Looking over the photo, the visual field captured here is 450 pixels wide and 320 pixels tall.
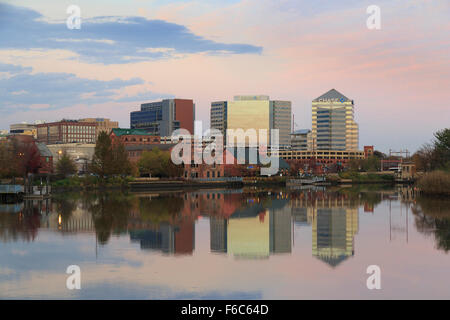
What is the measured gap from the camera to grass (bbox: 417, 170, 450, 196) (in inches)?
2584

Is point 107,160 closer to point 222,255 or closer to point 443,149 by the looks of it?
point 443,149

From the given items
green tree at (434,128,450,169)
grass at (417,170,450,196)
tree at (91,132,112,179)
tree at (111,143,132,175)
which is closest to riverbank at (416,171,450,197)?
grass at (417,170,450,196)

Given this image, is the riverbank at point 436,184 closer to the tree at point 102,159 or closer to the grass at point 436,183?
the grass at point 436,183

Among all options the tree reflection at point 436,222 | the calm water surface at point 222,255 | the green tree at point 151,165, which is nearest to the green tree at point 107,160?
the green tree at point 151,165

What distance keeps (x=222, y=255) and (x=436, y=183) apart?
4998cm

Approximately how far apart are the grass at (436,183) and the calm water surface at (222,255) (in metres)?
24.6

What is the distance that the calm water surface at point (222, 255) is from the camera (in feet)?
58.6

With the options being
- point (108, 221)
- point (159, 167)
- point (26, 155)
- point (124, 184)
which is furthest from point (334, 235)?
point (159, 167)

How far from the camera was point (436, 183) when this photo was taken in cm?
6750
